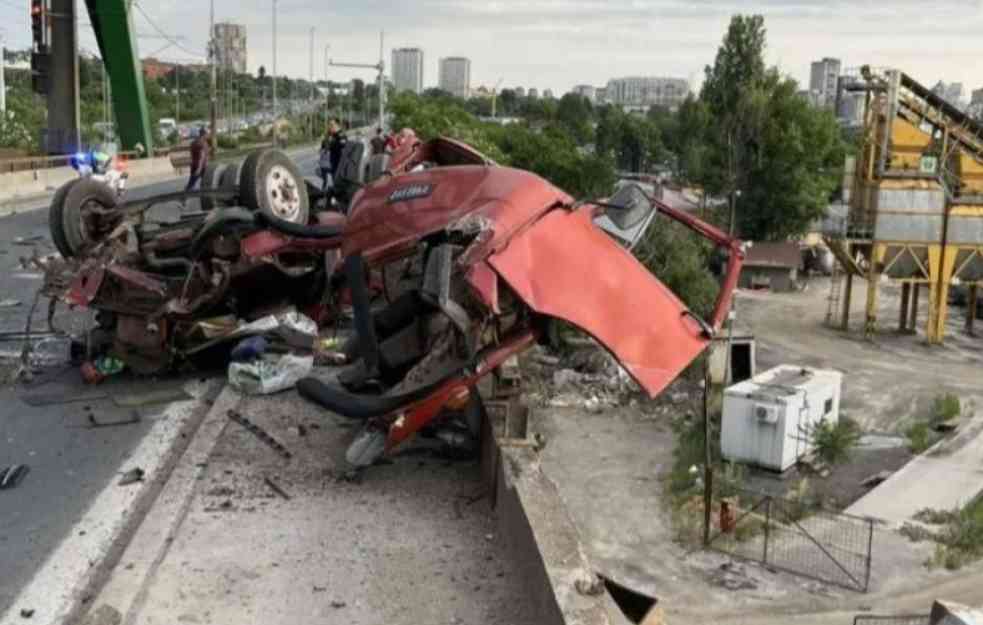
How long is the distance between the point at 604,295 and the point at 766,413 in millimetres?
12690

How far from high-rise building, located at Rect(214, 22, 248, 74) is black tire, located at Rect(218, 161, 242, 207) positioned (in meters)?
52.8

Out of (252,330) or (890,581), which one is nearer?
(252,330)

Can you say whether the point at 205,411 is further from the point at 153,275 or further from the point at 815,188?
the point at 815,188

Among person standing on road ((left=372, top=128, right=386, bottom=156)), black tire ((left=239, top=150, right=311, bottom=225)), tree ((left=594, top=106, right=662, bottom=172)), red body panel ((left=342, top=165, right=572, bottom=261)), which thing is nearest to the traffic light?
person standing on road ((left=372, top=128, right=386, bottom=156))

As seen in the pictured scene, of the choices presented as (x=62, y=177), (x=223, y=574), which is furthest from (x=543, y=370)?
(x=62, y=177)

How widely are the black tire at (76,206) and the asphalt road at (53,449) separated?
47.7 inches

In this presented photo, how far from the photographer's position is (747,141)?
5578 centimetres

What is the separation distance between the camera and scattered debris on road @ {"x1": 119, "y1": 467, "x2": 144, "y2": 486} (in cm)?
773

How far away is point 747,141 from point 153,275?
48587 millimetres

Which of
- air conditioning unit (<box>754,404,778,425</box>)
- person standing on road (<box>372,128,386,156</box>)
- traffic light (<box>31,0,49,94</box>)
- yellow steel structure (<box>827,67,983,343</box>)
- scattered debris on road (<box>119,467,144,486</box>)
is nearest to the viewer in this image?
scattered debris on road (<box>119,467,144,486</box>)

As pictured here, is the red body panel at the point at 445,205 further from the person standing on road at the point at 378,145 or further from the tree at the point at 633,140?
the tree at the point at 633,140

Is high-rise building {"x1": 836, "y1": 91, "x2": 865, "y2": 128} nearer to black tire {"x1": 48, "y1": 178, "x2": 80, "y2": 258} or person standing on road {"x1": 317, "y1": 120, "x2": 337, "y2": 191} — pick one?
person standing on road {"x1": 317, "y1": 120, "x2": 337, "y2": 191}

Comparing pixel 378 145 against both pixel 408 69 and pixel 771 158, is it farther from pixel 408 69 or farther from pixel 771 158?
pixel 408 69

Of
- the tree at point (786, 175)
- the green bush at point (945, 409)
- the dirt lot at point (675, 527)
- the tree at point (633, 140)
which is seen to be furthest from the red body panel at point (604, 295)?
the tree at point (633, 140)
